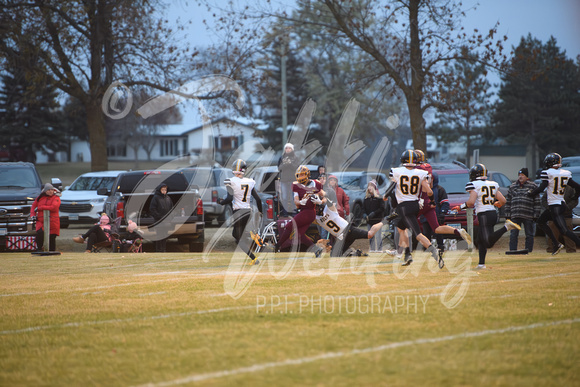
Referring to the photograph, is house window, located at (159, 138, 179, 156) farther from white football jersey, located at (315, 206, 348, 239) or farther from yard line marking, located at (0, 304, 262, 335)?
yard line marking, located at (0, 304, 262, 335)

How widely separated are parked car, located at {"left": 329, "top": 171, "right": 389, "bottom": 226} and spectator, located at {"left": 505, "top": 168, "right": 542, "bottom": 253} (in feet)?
27.5

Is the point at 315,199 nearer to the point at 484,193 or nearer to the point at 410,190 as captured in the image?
the point at 410,190

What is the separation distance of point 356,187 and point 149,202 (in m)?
9.52

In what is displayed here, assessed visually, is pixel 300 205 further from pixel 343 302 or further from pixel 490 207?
pixel 343 302

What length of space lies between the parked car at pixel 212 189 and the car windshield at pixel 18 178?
6.03 m

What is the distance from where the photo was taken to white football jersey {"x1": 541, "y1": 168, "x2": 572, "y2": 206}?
599 inches

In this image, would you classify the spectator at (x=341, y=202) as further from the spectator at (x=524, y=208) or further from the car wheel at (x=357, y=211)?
the car wheel at (x=357, y=211)

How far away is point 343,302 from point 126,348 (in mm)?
3102

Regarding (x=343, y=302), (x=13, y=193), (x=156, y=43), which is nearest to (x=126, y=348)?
(x=343, y=302)

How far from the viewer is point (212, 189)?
2556 centimetres

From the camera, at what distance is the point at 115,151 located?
92.9 metres

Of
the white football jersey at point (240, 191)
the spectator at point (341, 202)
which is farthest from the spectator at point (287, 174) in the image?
the white football jersey at point (240, 191)

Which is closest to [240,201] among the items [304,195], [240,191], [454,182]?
[240,191]

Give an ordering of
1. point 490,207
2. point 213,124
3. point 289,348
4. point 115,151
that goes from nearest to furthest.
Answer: point 289,348, point 490,207, point 213,124, point 115,151
